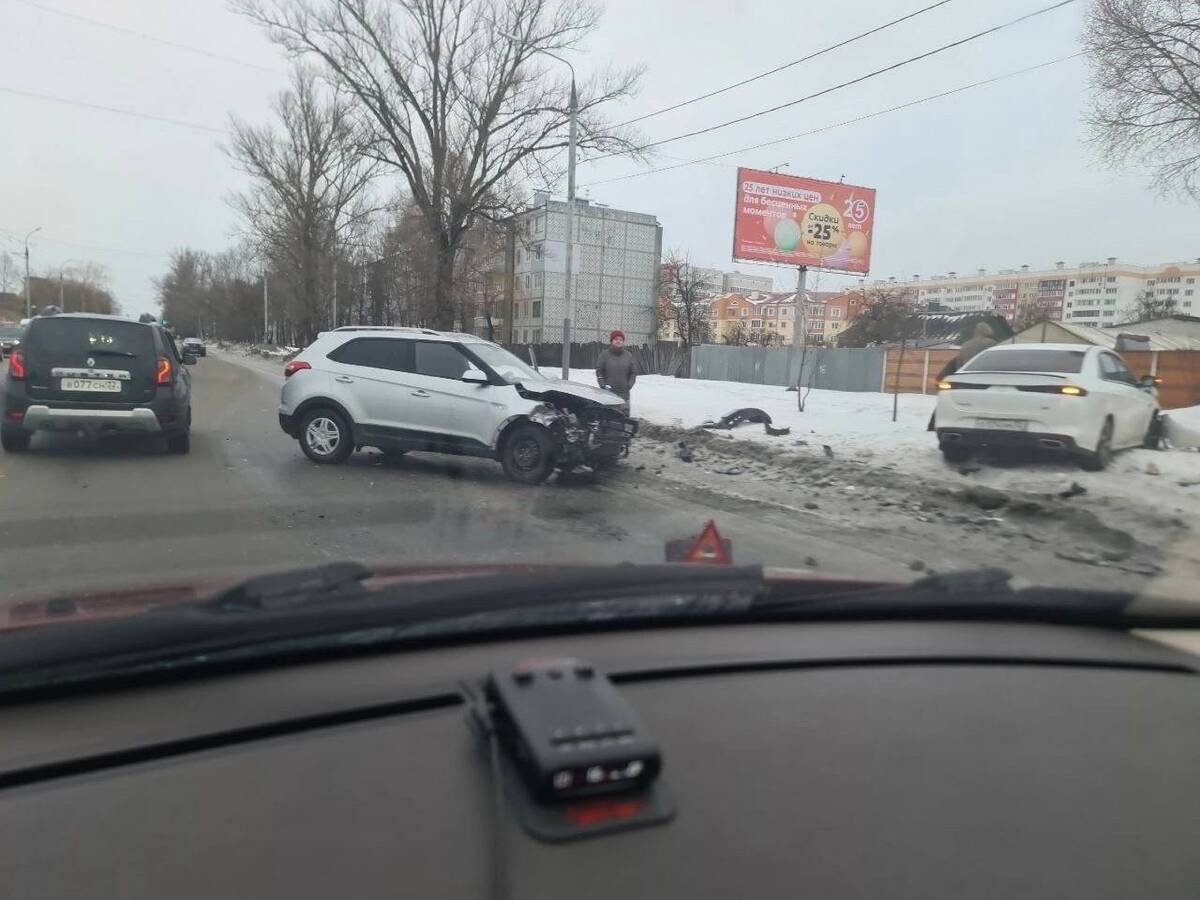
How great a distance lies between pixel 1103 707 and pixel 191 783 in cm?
191

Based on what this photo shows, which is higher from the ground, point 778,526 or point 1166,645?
point 1166,645

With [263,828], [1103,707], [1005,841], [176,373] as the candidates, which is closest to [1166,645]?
[1103,707]

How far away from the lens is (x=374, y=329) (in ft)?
36.4

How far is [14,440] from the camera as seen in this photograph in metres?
10.3

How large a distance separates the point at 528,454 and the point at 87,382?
497cm

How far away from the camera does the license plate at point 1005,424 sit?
420 inches

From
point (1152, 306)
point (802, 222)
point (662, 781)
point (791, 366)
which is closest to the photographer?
point (662, 781)

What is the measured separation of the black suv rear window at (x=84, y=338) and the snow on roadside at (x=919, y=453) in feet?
27.9

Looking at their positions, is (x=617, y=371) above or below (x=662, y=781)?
above

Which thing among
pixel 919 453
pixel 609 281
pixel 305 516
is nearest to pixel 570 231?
pixel 919 453

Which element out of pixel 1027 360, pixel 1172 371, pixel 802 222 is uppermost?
→ pixel 802 222

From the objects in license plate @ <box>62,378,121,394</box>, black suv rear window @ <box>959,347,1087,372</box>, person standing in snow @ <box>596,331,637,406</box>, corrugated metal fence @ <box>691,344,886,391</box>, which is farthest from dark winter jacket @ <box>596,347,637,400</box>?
corrugated metal fence @ <box>691,344,886,391</box>

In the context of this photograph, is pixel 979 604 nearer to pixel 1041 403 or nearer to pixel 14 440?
pixel 1041 403

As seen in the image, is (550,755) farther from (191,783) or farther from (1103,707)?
(1103,707)
